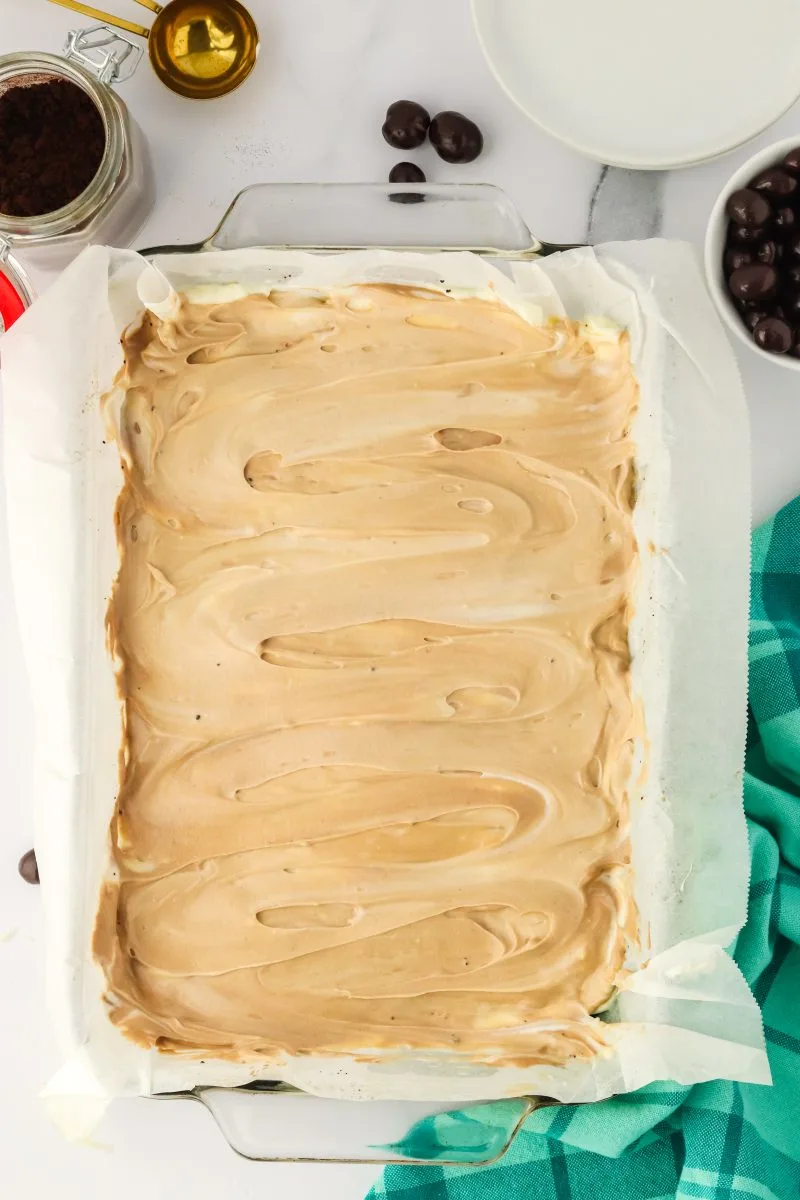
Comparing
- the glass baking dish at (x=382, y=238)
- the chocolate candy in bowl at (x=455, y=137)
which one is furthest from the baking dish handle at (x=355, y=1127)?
the chocolate candy in bowl at (x=455, y=137)

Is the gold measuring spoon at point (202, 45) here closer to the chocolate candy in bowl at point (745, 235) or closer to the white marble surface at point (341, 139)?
the white marble surface at point (341, 139)

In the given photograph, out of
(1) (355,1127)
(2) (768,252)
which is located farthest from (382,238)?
(1) (355,1127)

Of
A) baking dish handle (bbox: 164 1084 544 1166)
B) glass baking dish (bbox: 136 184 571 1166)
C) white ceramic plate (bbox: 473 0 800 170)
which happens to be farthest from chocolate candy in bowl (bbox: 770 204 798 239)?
baking dish handle (bbox: 164 1084 544 1166)

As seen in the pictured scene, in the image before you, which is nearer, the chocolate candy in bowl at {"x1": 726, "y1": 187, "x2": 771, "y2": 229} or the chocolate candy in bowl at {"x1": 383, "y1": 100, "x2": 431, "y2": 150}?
the chocolate candy in bowl at {"x1": 726, "y1": 187, "x2": 771, "y2": 229}

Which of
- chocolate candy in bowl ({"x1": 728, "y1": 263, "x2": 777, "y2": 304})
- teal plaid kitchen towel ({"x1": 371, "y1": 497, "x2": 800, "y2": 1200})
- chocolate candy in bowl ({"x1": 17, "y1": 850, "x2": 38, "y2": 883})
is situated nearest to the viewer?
chocolate candy in bowl ({"x1": 728, "y1": 263, "x2": 777, "y2": 304})

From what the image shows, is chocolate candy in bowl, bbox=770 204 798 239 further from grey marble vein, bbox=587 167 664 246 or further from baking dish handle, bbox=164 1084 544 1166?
baking dish handle, bbox=164 1084 544 1166

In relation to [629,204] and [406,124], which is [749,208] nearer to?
[629,204]

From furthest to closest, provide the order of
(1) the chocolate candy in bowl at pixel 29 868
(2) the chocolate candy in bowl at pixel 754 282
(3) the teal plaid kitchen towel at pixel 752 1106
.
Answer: (1) the chocolate candy in bowl at pixel 29 868 → (3) the teal plaid kitchen towel at pixel 752 1106 → (2) the chocolate candy in bowl at pixel 754 282
